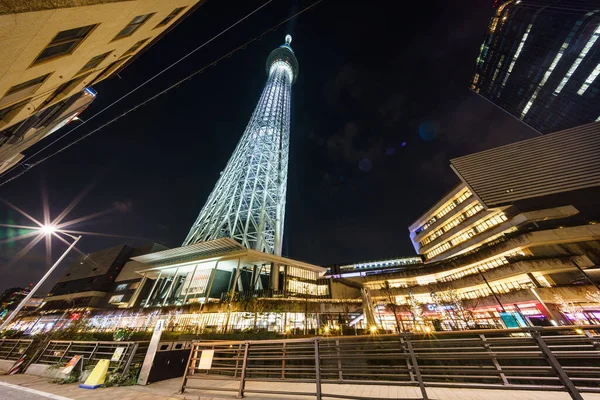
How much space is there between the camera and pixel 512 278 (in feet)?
90.2

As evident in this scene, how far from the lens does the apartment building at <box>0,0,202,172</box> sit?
13.9 feet

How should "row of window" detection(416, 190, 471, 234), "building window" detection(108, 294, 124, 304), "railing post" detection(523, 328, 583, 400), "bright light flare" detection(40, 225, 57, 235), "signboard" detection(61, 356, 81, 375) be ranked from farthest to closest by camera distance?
"building window" detection(108, 294, 124, 304) → "row of window" detection(416, 190, 471, 234) → "bright light flare" detection(40, 225, 57, 235) → "signboard" detection(61, 356, 81, 375) → "railing post" detection(523, 328, 583, 400)

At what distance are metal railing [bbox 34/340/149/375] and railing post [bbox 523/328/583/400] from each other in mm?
10969

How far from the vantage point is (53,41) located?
5855mm

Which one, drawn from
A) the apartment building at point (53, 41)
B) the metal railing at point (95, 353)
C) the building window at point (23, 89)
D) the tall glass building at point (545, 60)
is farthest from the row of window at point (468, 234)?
the building window at point (23, 89)

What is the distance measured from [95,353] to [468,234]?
52.1 meters

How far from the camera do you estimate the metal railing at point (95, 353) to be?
7.43 meters

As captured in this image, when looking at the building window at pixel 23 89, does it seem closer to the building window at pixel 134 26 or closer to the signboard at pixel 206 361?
the building window at pixel 134 26

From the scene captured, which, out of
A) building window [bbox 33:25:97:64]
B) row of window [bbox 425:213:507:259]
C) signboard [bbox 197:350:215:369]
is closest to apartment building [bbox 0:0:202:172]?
building window [bbox 33:25:97:64]

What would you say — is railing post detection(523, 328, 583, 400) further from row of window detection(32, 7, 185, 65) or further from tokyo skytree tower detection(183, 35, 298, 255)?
tokyo skytree tower detection(183, 35, 298, 255)

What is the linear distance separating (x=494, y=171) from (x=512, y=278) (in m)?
20.3

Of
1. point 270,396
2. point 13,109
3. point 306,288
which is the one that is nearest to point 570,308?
point 306,288

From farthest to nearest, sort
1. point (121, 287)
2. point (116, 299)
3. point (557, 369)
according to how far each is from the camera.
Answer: point (121, 287) < point (116, 299) < point (557, 369)

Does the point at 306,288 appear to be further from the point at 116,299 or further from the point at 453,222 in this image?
the point at 116,299
